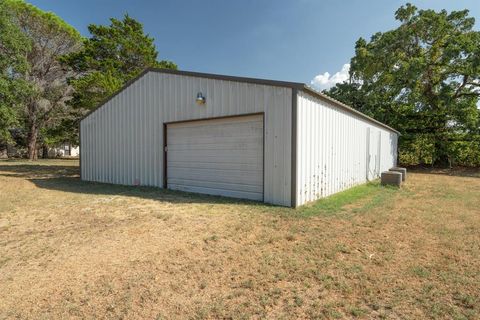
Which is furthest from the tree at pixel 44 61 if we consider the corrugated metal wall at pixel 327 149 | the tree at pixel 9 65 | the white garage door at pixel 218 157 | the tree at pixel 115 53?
the corrugated metal wall at pixel 327 149

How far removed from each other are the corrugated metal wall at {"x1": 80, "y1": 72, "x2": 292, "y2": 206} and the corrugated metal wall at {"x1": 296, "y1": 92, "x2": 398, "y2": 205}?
0.38 m

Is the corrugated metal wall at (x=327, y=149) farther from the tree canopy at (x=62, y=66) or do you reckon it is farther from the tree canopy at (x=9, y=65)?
the tree canopy at (x=9, y=65)

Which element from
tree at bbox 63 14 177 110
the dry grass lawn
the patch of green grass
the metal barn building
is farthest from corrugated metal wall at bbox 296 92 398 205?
tree at bbox 63 14 177 110

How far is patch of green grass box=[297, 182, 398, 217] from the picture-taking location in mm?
5508

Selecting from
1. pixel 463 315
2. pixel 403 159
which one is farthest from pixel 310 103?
pixel 403 159

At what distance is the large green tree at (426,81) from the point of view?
16375mm

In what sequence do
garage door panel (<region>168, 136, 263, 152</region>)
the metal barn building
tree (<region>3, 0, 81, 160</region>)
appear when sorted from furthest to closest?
tree (<region>3, 0, 81, 160</region>) < garage door panel (<region>168, 136, 263, 152</region>) < the metal barn building

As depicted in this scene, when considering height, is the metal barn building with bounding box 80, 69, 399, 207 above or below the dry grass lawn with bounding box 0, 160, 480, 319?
above

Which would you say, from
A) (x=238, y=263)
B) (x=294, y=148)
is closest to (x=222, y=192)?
(x=294, y=148)

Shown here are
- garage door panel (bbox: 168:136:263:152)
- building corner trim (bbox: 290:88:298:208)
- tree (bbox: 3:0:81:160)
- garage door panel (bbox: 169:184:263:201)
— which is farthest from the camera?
tree (bbox: 3:0:81:160)

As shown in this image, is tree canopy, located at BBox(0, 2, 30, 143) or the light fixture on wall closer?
the light fixture on wall

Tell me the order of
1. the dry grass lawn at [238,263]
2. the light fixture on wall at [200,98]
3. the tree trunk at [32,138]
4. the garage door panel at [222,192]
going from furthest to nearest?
the tree trunk at [32,138] → the light fixture on wall at [200,98] → the garage door panel at [222,192] → the dry grass lawn at [238,263]

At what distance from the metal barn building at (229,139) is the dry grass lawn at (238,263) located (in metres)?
1.10

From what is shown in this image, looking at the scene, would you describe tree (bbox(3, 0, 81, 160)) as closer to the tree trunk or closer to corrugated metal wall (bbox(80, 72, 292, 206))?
the tree trunk
